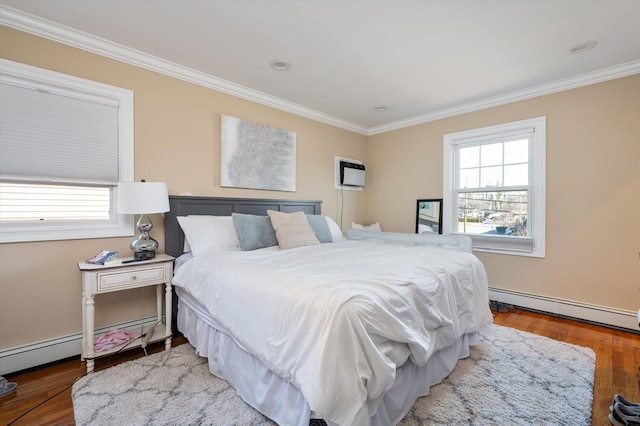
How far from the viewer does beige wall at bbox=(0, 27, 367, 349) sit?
2035mm

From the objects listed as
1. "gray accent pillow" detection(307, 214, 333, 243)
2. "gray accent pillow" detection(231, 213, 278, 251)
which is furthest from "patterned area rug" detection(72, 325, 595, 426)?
"gray accent pillow" detection(307, 214, 333, 243)

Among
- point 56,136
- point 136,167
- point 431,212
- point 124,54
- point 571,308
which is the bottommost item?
point 571,308

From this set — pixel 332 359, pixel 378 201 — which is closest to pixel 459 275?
pixel 332 359

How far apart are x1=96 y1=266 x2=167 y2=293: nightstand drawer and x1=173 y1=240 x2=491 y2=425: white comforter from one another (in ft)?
0.56

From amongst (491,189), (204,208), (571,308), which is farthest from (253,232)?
(571,308)

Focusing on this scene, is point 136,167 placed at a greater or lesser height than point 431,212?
greater

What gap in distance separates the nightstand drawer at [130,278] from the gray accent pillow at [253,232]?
0.66 metres

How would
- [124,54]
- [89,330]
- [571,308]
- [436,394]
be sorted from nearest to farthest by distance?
1. [436,394]
2. [89,330]
3. [124,54]
4. [571,308]

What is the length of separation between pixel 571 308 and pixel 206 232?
3.75m

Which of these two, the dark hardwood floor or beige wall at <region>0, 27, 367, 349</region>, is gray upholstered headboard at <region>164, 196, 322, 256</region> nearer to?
beige wall at <region>0, 27, 367, 349</region>

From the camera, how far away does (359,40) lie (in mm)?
2312

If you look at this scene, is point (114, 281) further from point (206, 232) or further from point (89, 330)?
point (206, 232)

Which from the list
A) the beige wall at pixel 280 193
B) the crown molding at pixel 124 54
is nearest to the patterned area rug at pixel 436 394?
the beige wall at pixel 280 193

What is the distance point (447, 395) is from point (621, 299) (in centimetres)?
238
